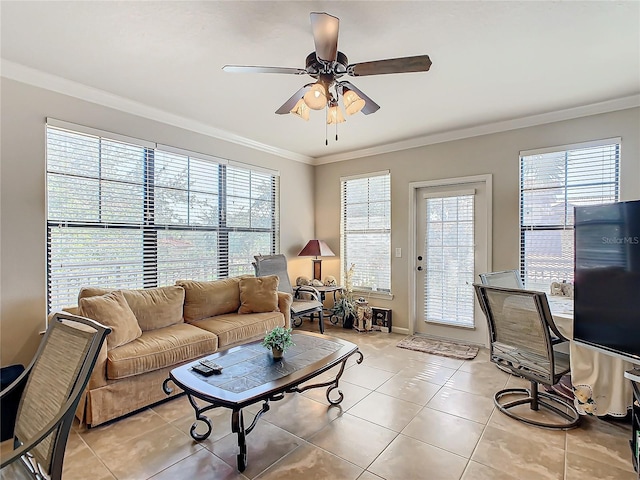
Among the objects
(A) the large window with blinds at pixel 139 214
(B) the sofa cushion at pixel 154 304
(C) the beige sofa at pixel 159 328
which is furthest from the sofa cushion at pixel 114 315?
(A) the large window with blinds at pixel 139 214

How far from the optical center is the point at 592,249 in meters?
2.11

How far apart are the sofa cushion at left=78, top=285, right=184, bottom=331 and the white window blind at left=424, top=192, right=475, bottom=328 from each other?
319 centimetres

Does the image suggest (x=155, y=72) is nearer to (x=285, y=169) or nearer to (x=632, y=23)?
(x=285, y=169)

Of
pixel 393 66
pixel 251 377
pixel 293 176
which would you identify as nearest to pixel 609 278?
pixel 393 66

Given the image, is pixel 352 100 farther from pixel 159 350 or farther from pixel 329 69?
pixel 159 350

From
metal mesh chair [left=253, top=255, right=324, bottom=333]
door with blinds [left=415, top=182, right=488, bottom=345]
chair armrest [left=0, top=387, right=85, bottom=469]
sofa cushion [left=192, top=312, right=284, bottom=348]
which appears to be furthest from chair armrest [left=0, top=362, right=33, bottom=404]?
door with blinds [left=415, top=182, right=488, bottom=345]

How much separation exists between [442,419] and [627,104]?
11.5ft

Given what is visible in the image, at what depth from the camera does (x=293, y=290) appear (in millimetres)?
5059

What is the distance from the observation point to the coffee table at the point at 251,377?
1.91 meters

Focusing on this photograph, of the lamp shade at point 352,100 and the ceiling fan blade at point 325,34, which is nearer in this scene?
the ceiling fan blade at point 325,34

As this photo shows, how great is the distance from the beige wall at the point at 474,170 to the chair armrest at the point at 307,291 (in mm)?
765

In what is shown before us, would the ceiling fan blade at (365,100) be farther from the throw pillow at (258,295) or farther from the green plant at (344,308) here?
the green plant at (344,308)

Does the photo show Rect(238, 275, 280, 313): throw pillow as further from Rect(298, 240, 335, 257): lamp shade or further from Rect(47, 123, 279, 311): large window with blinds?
Rect(298, 240, 335, 257): lamp shade

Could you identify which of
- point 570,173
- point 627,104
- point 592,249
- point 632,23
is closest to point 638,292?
point 592,249
